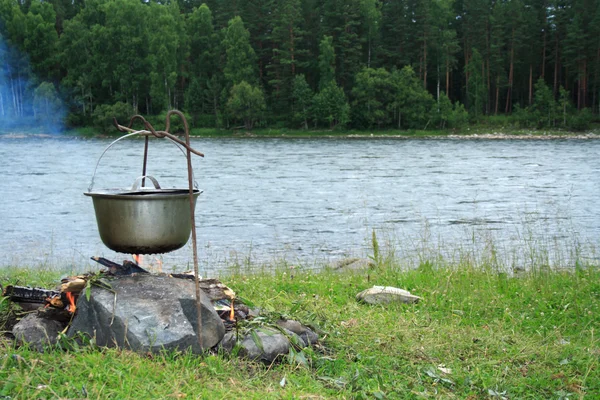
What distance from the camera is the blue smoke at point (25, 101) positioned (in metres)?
42.2

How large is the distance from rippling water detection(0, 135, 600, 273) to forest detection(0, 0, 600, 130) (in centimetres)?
2366

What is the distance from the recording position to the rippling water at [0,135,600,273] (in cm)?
1162

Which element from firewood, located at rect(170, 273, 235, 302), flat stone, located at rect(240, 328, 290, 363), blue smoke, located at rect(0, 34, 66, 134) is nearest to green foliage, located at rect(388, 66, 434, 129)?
blue smoke, located at rect(0, 34, 66, 134)

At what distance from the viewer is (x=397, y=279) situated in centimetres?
679

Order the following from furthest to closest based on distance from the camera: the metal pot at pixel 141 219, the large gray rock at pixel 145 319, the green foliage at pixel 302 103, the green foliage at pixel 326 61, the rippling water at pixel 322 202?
the green foliage at pixel 326 61
the green foliage at pixel 302 103
the rippling water at pixel 322 202
the metal pot at pixel 141 219
the large gray rock at pixel 145 319

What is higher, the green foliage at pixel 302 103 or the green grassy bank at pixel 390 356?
the green foliage at pixel 302 103

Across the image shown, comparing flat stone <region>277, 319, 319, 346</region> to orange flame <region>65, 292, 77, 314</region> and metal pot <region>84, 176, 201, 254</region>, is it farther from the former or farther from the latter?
orange flame <region>65, 292, 77, 314</region>

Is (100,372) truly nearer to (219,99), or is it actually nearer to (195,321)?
(195,321)

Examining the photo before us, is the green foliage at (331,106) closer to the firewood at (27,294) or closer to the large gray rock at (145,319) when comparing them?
the firewood at (27,294)

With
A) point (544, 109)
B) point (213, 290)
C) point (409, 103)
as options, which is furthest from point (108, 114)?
point (213, 290)

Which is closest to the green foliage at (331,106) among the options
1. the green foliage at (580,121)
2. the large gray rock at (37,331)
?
the green foliage at (580,121)

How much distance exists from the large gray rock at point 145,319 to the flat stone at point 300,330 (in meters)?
0.57

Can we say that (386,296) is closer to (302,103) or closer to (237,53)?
(302,103)

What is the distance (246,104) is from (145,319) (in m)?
58.1
